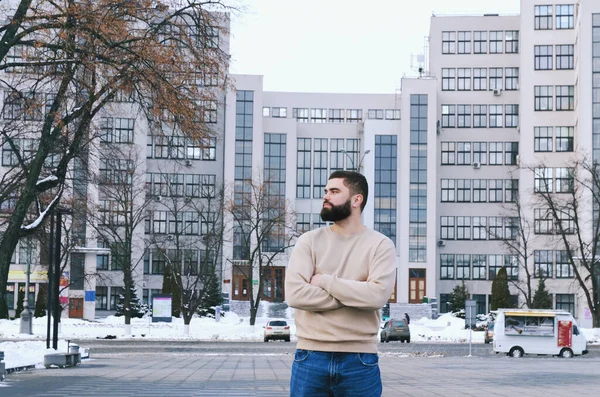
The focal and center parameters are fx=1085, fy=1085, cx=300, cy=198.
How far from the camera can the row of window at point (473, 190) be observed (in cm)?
10350

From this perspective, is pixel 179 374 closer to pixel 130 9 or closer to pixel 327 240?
pixel 130 9

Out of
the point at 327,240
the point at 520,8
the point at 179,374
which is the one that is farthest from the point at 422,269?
the point at 327,240

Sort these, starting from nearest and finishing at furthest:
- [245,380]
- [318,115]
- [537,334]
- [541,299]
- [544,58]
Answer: [245,380], [537,334], [541,299], [544,58], [318,115]

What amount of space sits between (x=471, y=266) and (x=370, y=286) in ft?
320

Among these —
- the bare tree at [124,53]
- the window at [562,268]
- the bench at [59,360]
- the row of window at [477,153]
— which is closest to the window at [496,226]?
the row of window at [477,153]

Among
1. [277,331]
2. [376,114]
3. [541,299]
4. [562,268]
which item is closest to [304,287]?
[277,331]

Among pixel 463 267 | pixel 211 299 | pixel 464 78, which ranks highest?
pixel 464 78

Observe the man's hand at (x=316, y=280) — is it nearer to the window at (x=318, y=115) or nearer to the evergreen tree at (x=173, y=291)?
the evergreen tree at (x=173, y=291)

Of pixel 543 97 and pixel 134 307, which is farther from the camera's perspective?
pixel 543 97

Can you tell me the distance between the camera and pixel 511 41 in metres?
105

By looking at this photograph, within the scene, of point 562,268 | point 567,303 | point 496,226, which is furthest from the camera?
point 496,226

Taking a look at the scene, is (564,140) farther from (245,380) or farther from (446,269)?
(245,380)

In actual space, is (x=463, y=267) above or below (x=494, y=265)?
below

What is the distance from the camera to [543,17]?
326ft
